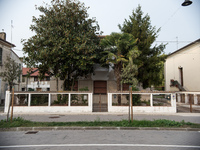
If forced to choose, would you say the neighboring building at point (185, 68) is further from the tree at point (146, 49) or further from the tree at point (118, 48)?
the tree at point (118, 48)

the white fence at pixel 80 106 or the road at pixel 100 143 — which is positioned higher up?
the white fence at pixel 80 106

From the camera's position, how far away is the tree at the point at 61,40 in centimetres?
1544

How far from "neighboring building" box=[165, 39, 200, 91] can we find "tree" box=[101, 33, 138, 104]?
12307mm

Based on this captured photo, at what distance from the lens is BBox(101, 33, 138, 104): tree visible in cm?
1641

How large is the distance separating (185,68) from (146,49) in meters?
11.1

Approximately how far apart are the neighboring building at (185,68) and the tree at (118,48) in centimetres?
1231

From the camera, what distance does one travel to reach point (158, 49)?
2061 centimetres

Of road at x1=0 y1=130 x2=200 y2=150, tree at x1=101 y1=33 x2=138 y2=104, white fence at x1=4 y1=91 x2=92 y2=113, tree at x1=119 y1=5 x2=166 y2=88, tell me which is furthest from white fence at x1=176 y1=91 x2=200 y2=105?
road at x1=0 y1=130 x2=200 y2=150

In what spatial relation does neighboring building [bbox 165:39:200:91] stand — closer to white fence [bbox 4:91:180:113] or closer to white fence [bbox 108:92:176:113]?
white fence [bbox 108:92:176:113]

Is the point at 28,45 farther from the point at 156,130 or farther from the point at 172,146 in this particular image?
the point at 172,146

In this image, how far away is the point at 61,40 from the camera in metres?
15.3

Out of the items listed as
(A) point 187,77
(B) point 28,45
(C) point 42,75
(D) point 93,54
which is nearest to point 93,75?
(D) point 93,54

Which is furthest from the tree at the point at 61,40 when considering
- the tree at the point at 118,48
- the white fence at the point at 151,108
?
the white fence at the point at 151,108

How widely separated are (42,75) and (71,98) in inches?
178
